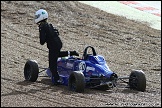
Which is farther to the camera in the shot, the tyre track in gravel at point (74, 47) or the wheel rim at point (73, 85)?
the wheel rim at point (73, 85)

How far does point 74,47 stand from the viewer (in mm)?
17375

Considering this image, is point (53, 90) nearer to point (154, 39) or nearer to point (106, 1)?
point (154, 39)

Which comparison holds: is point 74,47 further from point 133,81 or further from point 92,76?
point 133,81

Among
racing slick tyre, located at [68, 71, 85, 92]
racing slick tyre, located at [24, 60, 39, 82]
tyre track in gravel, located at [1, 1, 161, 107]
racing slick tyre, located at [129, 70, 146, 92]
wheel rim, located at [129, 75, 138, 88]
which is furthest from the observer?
racing slick tyre, located at [24, 60, 39, 82]

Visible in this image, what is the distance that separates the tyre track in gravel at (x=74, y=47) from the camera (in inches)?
406

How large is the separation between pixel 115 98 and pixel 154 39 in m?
8.23

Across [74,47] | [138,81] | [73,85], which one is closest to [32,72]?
[73,85]

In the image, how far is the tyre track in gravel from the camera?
10320 mm

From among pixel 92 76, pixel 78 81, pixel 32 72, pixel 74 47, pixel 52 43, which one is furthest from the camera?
pixel 74 47

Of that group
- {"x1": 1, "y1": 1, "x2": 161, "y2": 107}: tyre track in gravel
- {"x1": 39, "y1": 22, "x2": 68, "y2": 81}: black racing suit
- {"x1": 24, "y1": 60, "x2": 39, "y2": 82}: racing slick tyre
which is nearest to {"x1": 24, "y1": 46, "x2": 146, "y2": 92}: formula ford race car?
{"x1": 24, "y1": 60, "x2": 39, "y2": 82}: racing slick tyre

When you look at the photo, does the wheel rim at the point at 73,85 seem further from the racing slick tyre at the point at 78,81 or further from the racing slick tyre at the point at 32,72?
the racing slick tyre at the point at 32,72

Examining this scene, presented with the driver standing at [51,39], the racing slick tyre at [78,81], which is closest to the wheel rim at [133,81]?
the racing slick tyre at [78,81]

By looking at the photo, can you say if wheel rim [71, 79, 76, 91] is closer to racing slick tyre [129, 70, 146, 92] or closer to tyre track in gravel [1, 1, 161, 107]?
tyre track in gravel [1, 1, 161, 107]

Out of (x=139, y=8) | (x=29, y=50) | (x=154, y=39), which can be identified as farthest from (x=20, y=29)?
(x=139, y=8)
